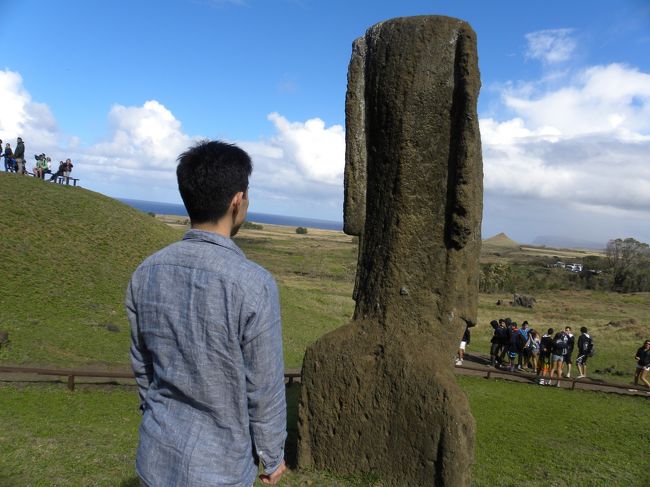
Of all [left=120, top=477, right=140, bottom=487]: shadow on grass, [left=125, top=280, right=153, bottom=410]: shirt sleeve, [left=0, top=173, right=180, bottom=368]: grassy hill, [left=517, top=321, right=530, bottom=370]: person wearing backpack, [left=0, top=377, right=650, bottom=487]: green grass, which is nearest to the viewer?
[left=125, top=280, right=153, bottom=410]: shirt sleeve

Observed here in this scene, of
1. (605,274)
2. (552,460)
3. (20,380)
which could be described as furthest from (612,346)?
(605,274)

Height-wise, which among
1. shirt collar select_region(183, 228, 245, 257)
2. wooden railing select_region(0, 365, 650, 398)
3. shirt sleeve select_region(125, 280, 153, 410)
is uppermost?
shirt collar select_region(183, 228, 245, 257)

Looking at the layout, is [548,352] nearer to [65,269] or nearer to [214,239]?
[214,239]

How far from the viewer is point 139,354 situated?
110 inches

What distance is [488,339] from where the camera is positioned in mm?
24719

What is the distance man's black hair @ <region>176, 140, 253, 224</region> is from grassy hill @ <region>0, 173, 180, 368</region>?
12358 mm

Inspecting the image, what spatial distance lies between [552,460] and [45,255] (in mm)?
17494

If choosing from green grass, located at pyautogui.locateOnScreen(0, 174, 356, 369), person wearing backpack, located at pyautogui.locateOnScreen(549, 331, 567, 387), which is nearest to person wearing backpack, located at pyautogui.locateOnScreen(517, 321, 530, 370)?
person wearing backpack, located at pyautogui.locateOnScreen(549, 331, 567, 387)

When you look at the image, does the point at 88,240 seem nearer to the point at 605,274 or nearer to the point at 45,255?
the point at 45,255

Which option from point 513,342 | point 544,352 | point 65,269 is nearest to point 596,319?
Answer: point 513,342

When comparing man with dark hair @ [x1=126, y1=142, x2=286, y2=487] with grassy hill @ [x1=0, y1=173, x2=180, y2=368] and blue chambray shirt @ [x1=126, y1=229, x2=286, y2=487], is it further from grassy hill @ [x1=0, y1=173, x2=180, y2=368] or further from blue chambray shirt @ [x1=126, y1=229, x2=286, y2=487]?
grassy hill @ [x1=0, y1=173, x2=180, y2=368]

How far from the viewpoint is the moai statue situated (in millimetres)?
6125

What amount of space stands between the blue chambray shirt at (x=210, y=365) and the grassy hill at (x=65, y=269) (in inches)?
477

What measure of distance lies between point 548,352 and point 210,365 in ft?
52.3
